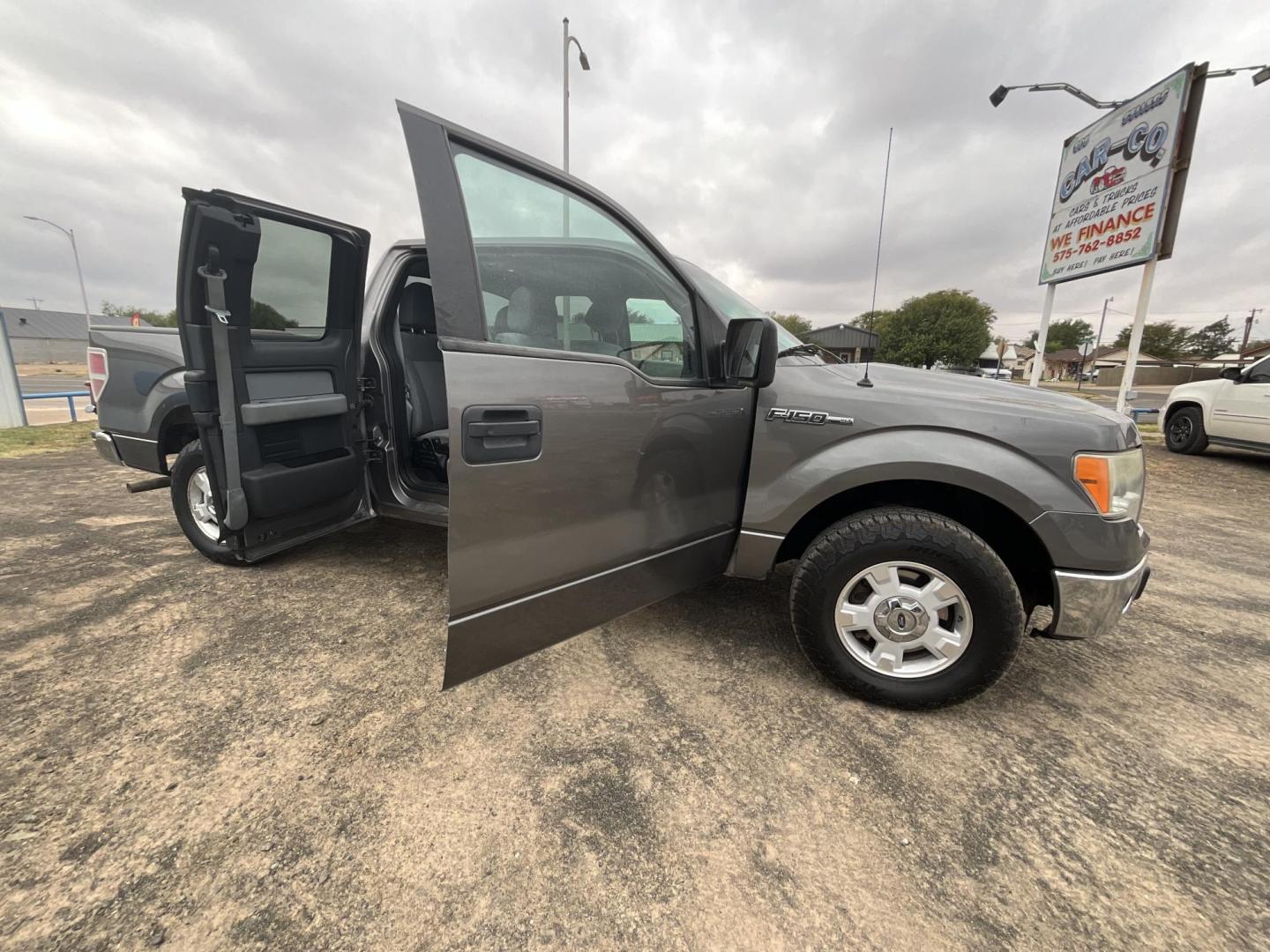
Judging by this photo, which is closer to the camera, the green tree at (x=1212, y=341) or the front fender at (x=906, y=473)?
the front fender at (x=906, y=473)

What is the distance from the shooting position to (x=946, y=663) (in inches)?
77.6

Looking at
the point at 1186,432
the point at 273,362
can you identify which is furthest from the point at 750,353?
the point at 1186,432

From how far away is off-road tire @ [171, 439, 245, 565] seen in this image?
3.15m

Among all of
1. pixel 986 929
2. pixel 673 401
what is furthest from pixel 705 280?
pixel 986 929

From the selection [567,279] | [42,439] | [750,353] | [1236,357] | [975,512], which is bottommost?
[42,439]

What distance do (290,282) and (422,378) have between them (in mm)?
868

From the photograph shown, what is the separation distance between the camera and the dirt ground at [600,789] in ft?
4.23

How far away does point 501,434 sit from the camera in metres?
1.52

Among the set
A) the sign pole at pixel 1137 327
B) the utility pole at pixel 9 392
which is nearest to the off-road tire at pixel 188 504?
the utility pole at pixel 9 392

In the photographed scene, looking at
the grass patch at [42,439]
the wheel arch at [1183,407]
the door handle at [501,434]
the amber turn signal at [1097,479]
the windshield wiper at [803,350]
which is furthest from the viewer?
the wheel arch at [1183,407]

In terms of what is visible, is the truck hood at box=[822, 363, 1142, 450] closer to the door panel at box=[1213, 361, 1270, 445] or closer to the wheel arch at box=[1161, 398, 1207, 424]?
the door panel at box=[1213, 361, 1270, 445]

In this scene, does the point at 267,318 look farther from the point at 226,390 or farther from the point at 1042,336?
the point at 1042,336

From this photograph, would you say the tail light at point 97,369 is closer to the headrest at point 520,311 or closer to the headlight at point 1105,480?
the headrest at point 520,311

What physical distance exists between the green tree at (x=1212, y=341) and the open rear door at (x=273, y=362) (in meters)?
94.3
